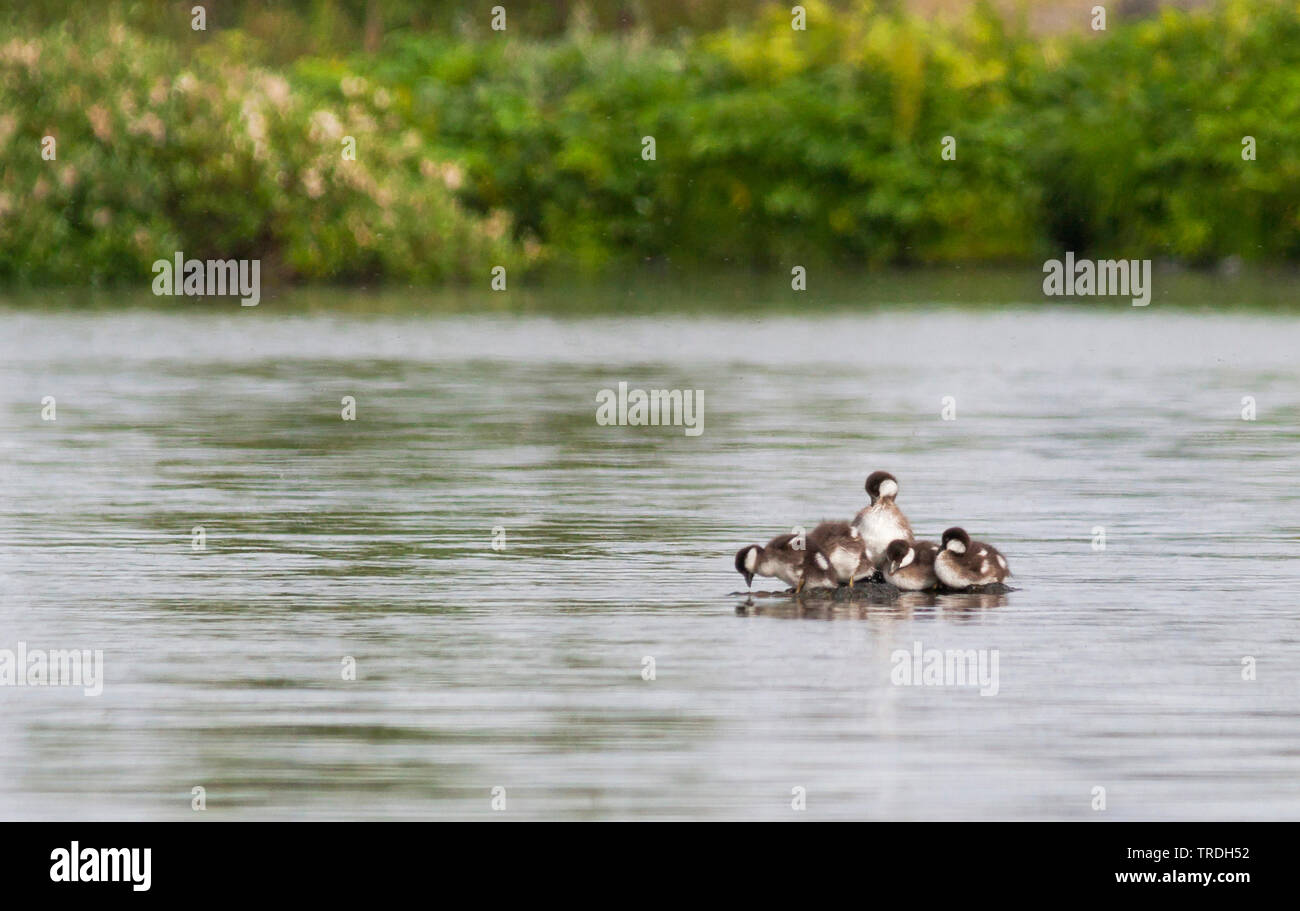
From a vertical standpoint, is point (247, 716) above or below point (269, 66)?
below

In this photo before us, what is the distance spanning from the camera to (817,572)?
12.0 meters

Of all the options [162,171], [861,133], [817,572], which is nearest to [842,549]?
[817,572]

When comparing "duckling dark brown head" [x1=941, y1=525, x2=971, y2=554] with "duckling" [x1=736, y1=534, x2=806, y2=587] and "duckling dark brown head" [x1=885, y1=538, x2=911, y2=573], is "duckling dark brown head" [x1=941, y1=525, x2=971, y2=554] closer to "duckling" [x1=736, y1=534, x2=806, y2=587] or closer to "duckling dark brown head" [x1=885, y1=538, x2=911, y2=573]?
"duckling dark brown head" [x1=885, y1=538, x2=911, y2=573]

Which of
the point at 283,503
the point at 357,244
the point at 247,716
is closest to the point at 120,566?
the point at 283,503

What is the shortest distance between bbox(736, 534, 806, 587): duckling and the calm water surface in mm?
207

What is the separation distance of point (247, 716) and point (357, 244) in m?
30.2

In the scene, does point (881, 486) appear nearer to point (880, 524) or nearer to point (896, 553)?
point (880, 524)

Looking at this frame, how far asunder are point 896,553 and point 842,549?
0.21 m

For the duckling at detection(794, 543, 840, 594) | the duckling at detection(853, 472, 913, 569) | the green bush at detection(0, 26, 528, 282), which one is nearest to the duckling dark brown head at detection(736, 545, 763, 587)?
the duckling at detection(794, 543, 840, 594)

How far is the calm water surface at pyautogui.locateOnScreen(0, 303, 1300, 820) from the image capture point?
27.9 ft

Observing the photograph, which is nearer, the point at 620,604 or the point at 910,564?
the point at 620,604

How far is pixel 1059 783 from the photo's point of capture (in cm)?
840
